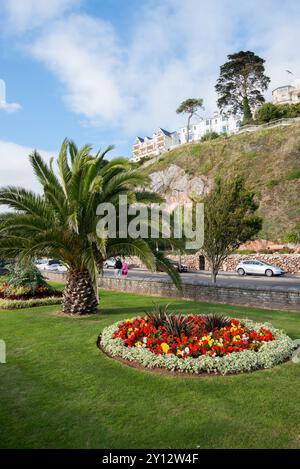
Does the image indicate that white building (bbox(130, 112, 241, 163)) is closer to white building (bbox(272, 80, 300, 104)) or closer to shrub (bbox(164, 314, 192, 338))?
white building (bbox(272, 80, 300, 104))

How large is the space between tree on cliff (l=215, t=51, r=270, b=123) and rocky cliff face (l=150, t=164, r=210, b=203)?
20158 millimetres

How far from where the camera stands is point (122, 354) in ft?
22.6

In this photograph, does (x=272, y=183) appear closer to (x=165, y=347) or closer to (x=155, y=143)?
(x=165, y=347)

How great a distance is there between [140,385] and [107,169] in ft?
25.3

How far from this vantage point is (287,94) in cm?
10100

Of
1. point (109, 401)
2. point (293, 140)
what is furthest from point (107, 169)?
point (293, 140)

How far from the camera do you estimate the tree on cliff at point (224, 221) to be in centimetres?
1819

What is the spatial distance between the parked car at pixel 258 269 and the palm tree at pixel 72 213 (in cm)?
2277

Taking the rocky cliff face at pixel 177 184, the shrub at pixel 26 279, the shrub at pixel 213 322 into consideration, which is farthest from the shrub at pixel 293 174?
the shrub at pixel 213 322

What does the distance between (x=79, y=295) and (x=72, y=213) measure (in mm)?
2709

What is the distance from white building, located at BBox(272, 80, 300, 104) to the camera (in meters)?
98.9

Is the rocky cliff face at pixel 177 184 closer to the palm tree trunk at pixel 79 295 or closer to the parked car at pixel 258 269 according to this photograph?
→ the parked car at pixel 258 269

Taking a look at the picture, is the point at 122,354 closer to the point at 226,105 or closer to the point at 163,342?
the point at 163,342

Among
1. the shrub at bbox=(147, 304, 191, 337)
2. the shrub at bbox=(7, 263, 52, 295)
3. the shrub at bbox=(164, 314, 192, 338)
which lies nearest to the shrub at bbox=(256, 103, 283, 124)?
the shrub at bbox=(7, 263, 52, 295)
